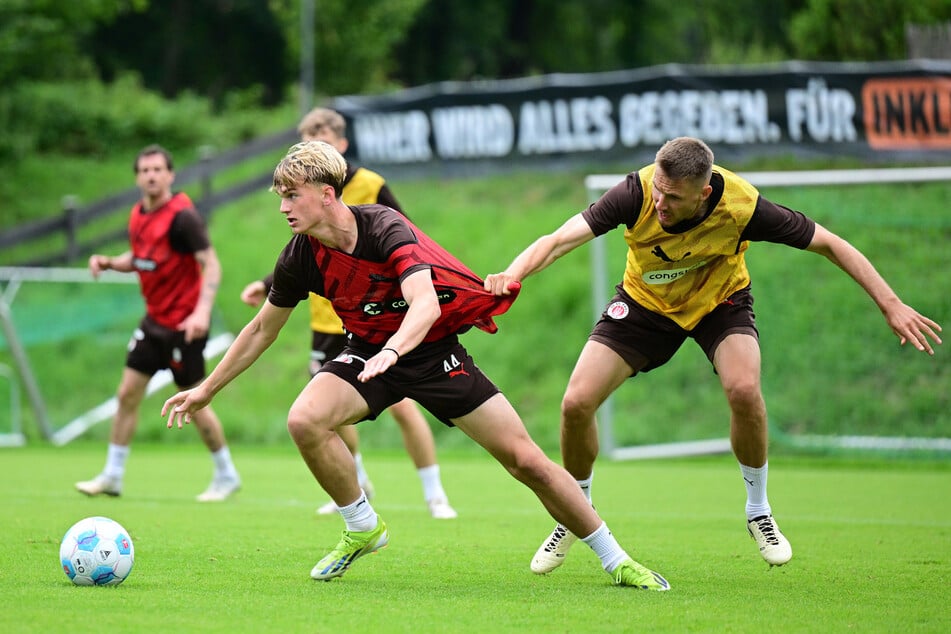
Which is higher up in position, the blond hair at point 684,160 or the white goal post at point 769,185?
the blond hair at point 684,160

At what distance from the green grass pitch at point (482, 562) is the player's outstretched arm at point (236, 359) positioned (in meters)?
0.79

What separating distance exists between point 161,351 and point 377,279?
14.2 feet

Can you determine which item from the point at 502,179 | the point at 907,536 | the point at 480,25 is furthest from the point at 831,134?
the point at 480,25

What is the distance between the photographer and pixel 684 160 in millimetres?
5848

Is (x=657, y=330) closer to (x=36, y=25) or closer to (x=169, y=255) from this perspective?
(x=169, y=255)

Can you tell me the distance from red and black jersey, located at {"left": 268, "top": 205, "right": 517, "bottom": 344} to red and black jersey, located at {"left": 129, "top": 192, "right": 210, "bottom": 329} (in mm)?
3952

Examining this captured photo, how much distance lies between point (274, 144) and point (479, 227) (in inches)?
226

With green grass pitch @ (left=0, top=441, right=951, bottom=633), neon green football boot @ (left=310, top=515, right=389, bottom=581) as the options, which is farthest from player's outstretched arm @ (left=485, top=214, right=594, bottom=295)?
green grass pitch @ (left=0, top=441, right=951, bottom=633)

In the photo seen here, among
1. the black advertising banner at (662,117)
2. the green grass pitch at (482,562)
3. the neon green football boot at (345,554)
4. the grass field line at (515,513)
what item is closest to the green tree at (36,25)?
the black advertising banner at (662,117)

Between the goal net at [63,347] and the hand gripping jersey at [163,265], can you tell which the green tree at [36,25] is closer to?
the goal net at [63,347]

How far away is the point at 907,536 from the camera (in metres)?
7.82

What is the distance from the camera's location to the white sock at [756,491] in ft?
21.6

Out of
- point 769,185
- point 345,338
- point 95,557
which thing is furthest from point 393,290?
point 769,185

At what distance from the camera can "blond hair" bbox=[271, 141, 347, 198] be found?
5.56 meters
